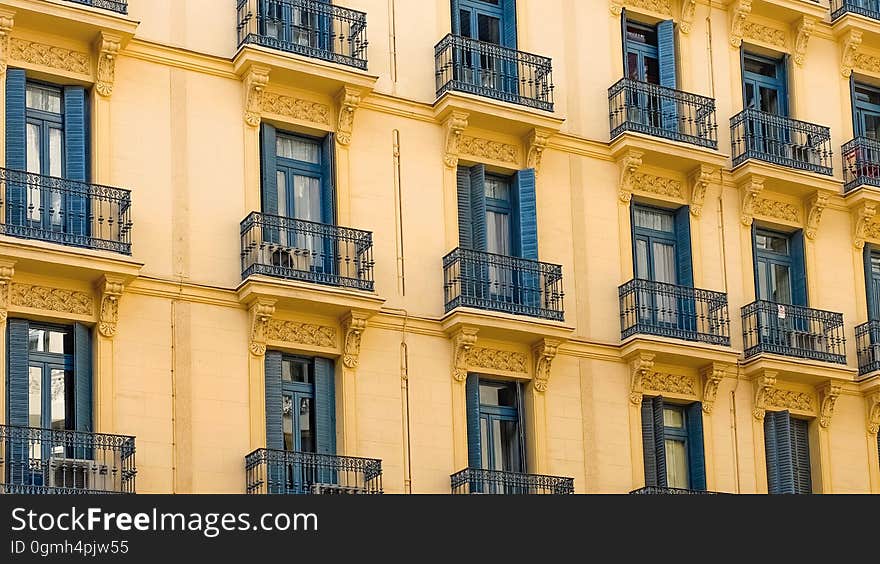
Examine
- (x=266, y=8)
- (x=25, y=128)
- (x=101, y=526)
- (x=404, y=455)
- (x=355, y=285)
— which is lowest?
(x=101, y=526)

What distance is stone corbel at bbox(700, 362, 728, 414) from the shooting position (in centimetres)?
3123

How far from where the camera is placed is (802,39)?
1356 inches

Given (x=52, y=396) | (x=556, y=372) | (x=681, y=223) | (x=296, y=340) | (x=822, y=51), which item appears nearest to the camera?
(x=52, y=396)

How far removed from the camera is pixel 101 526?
2222cm

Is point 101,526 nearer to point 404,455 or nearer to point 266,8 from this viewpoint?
point 404,455

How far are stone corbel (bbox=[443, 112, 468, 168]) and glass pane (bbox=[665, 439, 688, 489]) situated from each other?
5.90 m

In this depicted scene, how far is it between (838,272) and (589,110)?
5.62 meters

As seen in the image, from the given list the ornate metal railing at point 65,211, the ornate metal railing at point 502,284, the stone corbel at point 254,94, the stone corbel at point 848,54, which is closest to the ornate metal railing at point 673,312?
the ornate metal railing at point 502,284

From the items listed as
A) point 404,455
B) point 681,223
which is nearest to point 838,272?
point 681,223

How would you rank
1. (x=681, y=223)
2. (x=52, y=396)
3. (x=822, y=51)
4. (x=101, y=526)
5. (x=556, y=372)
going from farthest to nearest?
1. (x=822, y=51)
2. (x=681, y=223)
3. (x=556, y=372)
4. (x=52, y=396)
5. (x=101, y=526)

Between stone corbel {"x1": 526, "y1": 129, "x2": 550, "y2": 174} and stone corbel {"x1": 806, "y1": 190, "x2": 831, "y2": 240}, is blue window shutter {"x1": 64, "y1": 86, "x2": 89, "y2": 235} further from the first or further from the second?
stone corbel {"x1": 806, "y1": 190, "x2": 831, "y2": 240}

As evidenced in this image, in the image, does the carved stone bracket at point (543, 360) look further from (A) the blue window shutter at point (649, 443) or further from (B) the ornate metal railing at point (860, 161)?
(B) the ornate metal railing at point (860, 161)

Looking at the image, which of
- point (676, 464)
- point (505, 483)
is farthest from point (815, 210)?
point (505, 483)

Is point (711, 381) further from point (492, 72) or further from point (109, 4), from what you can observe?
point (109, 4)
